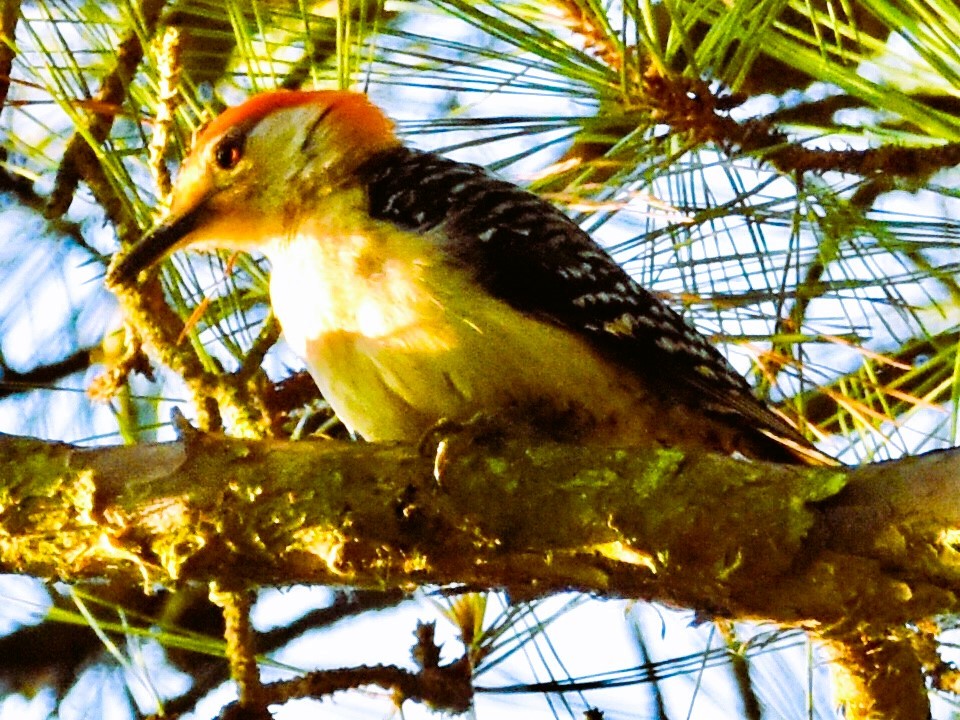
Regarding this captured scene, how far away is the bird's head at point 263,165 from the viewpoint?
8.48ft

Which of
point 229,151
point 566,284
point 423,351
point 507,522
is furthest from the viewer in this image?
point 229,151

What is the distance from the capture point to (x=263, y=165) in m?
2.68

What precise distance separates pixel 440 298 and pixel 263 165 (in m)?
0.74

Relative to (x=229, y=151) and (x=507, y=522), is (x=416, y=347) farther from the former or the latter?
(x=229, y=151)

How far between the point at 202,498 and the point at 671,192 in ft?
4.17

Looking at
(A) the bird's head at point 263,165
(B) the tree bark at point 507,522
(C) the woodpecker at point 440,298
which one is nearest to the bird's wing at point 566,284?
(C) the woodpecker at point 440,298

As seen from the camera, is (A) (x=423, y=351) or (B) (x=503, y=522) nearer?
(B) (x=503, y=522)

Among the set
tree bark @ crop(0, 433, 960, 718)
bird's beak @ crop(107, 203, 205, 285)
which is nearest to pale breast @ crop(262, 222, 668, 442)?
bird's beak @ crop(107, 203, 205, 285)

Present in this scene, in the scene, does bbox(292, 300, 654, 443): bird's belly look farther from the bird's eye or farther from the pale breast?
the bird's eye

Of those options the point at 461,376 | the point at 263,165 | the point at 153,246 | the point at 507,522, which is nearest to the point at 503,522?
the point at 507,522

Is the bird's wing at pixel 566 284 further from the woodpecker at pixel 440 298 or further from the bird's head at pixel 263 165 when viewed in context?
the bird's head at pixel 263 165

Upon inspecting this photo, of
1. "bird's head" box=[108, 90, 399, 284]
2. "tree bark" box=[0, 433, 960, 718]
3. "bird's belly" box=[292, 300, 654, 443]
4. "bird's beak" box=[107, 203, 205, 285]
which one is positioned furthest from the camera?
"bird's head" box=[108, 90, 399, 284]

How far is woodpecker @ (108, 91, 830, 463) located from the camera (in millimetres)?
2146

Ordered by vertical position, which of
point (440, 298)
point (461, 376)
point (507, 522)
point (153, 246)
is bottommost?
point (507, 522)
